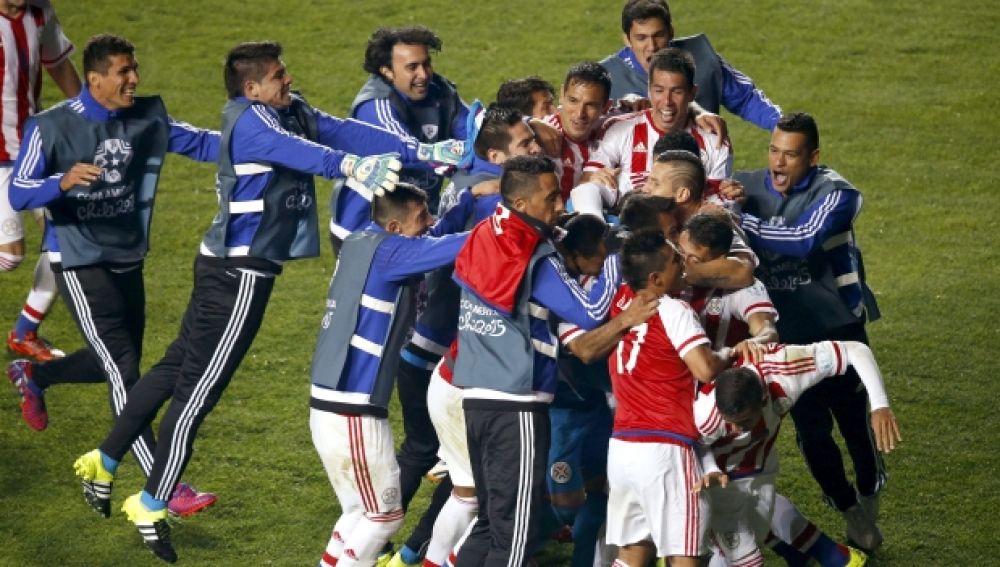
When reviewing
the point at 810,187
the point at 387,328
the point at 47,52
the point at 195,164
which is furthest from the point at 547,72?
the point at 387,328

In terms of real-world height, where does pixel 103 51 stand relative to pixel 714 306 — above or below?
above

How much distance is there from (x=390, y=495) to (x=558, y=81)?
7.41 metres

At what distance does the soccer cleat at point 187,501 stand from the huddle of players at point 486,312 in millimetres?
258

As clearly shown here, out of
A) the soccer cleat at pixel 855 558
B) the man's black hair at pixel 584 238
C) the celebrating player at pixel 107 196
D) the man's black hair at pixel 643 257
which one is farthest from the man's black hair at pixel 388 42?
the soccer cleat at pixel 855 558

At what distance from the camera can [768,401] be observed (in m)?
6.33

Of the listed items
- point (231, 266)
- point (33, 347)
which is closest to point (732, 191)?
point (231, 266)

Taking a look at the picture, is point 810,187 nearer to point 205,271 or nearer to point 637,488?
point 637,488

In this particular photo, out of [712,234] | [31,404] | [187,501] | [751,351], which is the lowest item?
[187,501]

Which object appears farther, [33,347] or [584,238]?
[33,347]

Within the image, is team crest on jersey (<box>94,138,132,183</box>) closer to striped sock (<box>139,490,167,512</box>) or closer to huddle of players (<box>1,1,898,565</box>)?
huddle of players (<box>1,1,898,565</box>)

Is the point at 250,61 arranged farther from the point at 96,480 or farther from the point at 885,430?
the point at 885,430

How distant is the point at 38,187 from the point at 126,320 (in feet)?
2.55

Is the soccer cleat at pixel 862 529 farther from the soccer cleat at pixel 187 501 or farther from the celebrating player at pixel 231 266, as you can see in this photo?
the soccer cleat at pixel 187 501

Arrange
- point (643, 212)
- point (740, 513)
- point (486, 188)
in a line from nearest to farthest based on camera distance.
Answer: point (740, 513), point (643, 212), point (486, 188)
